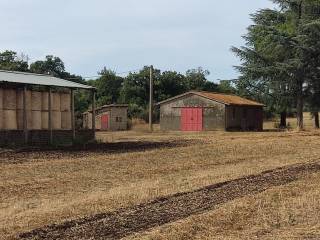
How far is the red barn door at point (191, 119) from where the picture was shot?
185 feet

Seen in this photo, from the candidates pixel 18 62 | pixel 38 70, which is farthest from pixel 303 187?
pixel 38 70

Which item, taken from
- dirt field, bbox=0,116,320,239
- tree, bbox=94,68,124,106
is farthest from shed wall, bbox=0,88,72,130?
tree, bbox=94,68,124,106

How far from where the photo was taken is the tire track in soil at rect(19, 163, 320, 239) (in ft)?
29.0

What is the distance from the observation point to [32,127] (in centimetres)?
3030

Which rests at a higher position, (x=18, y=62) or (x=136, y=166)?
(x=18, y=62)

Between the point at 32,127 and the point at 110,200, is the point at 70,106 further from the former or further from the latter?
the point at 110,200

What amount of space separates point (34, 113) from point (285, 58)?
28515mm

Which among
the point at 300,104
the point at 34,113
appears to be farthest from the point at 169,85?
the point at 34,113

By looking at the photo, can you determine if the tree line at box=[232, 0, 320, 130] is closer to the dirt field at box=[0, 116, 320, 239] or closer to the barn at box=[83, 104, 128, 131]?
the barn at box=[83, 104, 128, 131]

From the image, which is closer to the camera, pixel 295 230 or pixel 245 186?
pixel 295 230

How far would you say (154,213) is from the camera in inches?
412

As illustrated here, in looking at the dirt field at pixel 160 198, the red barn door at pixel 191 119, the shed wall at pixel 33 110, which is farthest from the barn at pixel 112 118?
the dirt field at pixel 160 198

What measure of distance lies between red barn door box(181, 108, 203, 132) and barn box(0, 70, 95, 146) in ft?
76.0

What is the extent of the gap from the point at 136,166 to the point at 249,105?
41.7m
